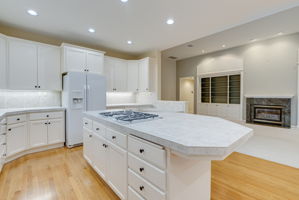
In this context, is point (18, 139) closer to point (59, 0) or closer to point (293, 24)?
point (59, 0)

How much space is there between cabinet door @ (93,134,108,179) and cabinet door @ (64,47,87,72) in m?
2.31

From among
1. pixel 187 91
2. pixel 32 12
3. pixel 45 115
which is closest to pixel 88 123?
pixel 45 115

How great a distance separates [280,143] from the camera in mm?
3678

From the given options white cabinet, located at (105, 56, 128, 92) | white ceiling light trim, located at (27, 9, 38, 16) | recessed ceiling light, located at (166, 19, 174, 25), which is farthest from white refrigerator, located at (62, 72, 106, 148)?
recessed ceiling light, located at (166, 19, 174, 25)

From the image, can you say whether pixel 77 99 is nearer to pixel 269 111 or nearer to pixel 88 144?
pixel 88 144

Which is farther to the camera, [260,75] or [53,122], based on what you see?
[260,75]

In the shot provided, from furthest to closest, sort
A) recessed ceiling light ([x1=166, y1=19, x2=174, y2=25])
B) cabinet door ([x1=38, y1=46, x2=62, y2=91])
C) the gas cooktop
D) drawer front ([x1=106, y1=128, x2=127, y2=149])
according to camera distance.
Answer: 1. cabinet door ([x1=38, y1=46, x2=62, y2=91])
2. recessed ceiling light ([x1=166, y1=19, x2=174, y2=25])
3. the gas cooktop
4. drawer front ([x1=106, y1=128, x2=127, y2=149])

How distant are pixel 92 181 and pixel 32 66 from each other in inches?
114

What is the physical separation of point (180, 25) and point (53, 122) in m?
3.62

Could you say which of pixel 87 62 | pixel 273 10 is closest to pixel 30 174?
pixel 87 62

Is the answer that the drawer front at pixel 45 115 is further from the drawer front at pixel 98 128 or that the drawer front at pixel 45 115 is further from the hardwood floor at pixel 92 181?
the drawer front at pixel 98 128

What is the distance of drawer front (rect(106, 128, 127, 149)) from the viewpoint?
1.42 meters

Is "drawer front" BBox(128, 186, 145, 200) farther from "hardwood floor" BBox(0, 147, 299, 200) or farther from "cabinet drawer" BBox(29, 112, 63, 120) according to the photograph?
"cabinet drawer" BBox(29, 112, 63, 120)

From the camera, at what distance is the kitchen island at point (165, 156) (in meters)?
0.90
